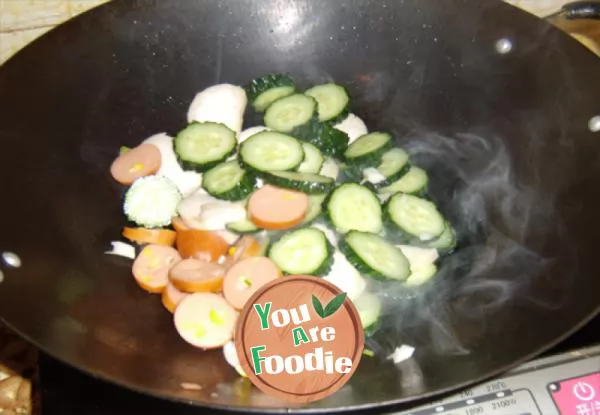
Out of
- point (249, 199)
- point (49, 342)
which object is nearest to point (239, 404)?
point (49, 342)

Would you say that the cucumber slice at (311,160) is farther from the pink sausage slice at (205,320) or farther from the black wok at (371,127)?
the pink sausage slice at (205,320)

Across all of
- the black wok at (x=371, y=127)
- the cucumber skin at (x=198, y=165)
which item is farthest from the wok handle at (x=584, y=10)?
the cucumber skin at (x=198, y=165)

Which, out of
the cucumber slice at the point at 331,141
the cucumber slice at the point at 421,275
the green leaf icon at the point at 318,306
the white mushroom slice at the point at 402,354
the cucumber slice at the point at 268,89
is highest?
the cucumber slice at the point at 268,89

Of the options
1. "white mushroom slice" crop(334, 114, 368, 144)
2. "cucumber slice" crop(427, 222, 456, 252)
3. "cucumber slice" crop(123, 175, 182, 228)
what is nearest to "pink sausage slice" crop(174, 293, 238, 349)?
"cucumber slice" crop(123, 175, 182, 228)

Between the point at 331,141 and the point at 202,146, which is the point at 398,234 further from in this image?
the point at 202,146

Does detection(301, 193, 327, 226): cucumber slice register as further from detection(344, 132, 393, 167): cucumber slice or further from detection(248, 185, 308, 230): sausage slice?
detection(344, 132, 393, 167): cucumber slice

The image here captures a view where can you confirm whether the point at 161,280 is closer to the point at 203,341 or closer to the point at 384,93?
the point at 203,341
